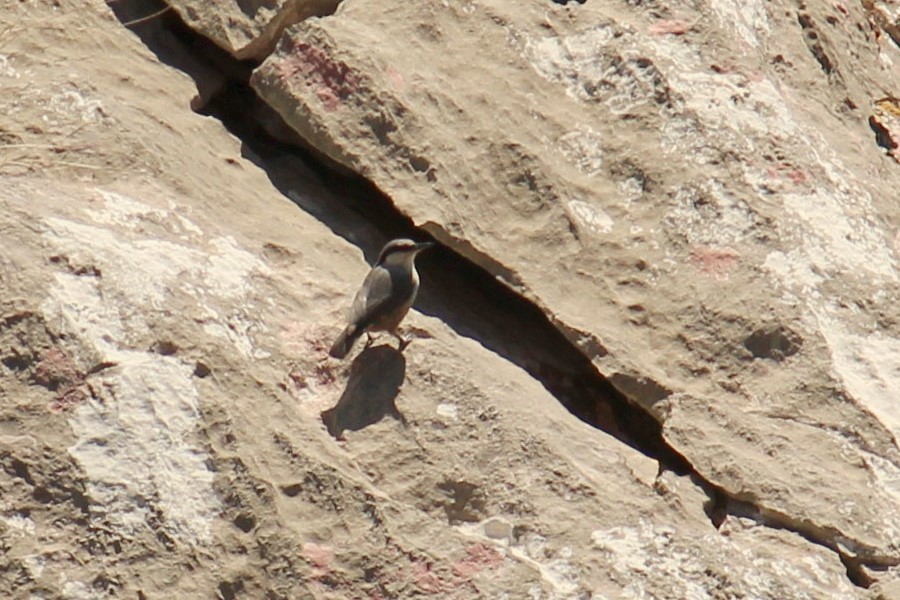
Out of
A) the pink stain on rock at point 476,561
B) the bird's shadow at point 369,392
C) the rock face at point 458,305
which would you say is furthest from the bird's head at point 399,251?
the pink stain on rock at point 476,561

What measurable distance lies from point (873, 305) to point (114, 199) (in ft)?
8.51

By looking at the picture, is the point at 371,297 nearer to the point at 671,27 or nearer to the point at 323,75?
the point at 323,75

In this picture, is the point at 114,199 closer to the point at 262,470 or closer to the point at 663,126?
the point at 262,470

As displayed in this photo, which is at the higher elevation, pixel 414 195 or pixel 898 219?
pixel 898 219

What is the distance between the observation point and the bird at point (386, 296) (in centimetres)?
493

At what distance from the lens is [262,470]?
177 inches

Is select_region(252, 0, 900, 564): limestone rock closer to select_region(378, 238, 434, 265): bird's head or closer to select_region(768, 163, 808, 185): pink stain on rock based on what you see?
select_region(768, 163, 808, 185): pink stain on rock

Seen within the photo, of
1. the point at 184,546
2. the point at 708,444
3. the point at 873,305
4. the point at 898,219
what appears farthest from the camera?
the point at 898,219

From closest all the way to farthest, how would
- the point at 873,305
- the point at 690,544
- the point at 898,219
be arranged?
the point at 690,544
the point at 873,305
the point at 898,219

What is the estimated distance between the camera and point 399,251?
521 centimetres

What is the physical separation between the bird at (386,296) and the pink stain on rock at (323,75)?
24.7 inches

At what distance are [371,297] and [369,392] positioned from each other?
0.30m

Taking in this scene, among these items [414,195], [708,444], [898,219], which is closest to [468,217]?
[414,195]

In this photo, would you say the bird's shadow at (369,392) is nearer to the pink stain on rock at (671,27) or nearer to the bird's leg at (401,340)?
the bird's leg at (401,340)
